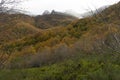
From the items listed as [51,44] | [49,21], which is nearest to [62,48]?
[51,44]

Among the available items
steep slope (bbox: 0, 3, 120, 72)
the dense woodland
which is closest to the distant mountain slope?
the dense woodland

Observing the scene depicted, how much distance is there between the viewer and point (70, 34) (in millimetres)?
86125

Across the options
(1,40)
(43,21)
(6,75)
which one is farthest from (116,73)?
(43,21)

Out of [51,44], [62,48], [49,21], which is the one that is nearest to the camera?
[62,48]

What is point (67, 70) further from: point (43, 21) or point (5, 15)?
point (43, 21)

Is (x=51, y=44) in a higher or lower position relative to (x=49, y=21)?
lower

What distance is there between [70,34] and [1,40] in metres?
76.0

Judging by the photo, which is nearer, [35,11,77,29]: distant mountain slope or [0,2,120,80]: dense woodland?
[0,2,120,80]: dense woodland

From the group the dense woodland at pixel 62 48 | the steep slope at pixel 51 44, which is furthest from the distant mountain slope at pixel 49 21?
the steep slope at pixel 51 44

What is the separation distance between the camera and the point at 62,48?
2680 inches

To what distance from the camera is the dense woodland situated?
1054 cm

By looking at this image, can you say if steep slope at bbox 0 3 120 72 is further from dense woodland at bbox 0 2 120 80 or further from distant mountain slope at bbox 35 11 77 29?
distant mountain slope at bbox 35 11 77 29

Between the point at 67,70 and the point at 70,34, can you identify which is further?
the point at 70,34

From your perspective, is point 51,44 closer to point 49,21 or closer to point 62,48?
point 62,48
